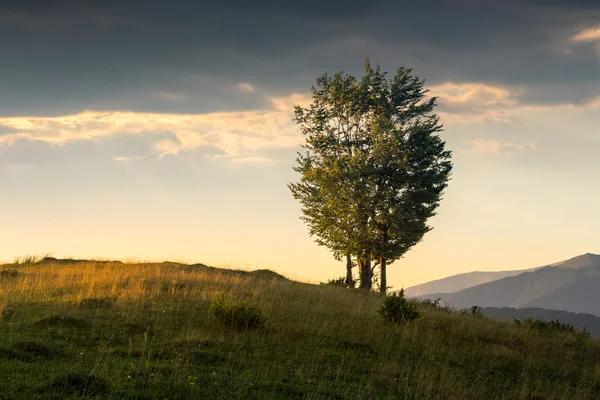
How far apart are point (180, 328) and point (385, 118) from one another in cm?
2562

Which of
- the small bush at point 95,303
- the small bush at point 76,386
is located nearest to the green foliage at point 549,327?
the small bush at point 95,303

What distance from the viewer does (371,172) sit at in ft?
117

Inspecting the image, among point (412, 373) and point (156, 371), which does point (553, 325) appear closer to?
point (412, 373)

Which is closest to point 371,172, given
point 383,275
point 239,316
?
point 383,275

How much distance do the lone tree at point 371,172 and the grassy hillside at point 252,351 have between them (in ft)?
46.4

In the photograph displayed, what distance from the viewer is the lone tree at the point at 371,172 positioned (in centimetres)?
3634

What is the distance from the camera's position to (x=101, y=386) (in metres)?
9.21

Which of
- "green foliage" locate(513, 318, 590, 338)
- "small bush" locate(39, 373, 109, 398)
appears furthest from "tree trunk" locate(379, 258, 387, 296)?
"small bush" locate(39, 373, 109, 398)

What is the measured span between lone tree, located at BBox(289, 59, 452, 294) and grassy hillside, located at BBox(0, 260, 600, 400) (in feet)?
46.4

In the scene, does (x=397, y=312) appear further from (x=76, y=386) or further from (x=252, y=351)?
(x=76, y=386)

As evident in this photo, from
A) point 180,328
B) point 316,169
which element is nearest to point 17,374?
point 180,328

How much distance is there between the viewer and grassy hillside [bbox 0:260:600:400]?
10.1 metres

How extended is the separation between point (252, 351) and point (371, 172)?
24.1 m

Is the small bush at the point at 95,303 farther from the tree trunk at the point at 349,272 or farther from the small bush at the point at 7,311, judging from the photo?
the tree trunk at the point at 349,272
